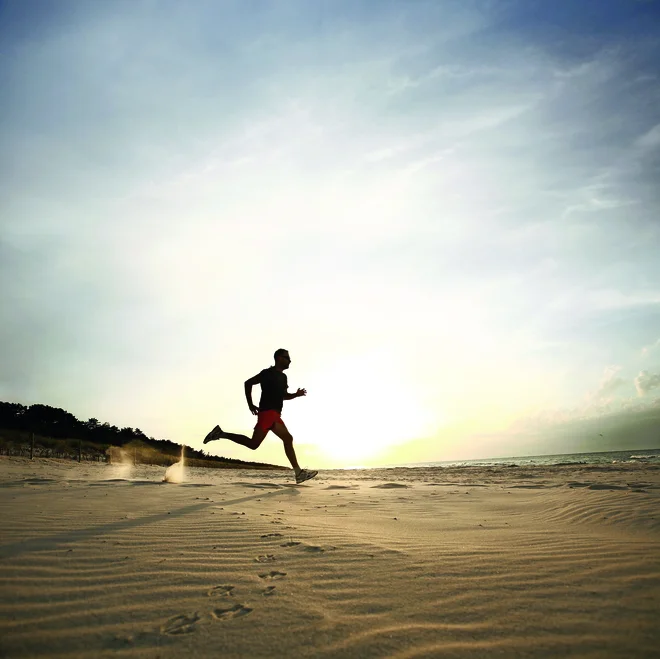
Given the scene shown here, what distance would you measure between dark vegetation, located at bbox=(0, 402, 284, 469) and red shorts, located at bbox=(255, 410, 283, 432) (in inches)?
482

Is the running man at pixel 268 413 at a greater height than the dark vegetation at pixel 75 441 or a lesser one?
greater

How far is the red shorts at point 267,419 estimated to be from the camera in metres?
7.81

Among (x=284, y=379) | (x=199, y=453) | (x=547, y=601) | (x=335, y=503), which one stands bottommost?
(x=199, y=453)

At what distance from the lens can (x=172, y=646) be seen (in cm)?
170

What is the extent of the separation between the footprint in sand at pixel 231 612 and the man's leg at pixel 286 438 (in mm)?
5925

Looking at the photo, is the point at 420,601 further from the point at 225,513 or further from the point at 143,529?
the point at 225,513

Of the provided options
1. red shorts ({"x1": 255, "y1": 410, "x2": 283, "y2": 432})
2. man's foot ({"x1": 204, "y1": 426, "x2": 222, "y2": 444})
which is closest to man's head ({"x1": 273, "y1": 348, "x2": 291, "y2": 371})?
red shorts ({"x1": 255, "y1": 410, "x2": 283, "y2": 432})

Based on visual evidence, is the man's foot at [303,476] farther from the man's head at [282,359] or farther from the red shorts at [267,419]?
the man's head at [282,359]

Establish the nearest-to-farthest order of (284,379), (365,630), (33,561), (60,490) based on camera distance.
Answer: (365,630)
(33,561)
(60,490)
(284,379)

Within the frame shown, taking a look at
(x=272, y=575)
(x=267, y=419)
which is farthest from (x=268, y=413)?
(x=272, y=575)

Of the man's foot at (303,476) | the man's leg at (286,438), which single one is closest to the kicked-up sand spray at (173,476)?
the man's leg at (286,438)

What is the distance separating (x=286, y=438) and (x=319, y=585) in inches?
227

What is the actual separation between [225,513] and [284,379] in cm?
419

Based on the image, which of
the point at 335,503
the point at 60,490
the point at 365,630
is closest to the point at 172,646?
the point at 365,630
